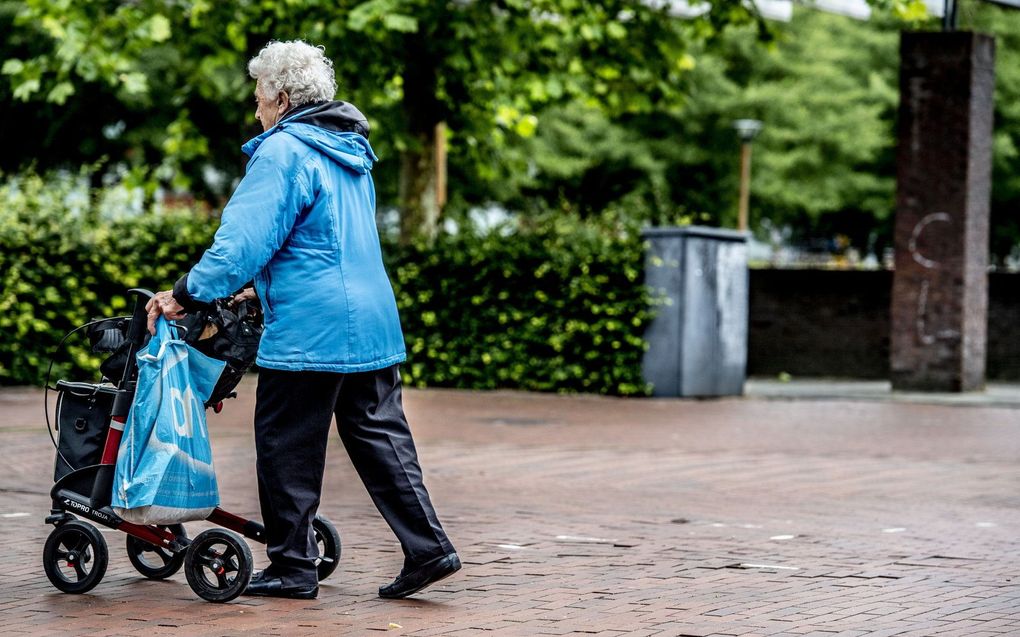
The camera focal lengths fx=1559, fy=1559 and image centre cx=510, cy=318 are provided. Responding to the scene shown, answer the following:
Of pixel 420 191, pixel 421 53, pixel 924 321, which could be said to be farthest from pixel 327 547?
pixel 924 321

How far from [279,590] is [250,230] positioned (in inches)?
48.0

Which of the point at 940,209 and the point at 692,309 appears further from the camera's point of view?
the point at 940,209

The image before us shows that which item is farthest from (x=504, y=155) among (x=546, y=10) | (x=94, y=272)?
(x=94, y=272)

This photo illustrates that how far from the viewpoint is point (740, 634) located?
475cm

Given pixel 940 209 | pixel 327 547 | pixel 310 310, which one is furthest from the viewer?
pixel 940 209

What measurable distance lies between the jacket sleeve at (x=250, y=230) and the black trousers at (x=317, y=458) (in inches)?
13.9

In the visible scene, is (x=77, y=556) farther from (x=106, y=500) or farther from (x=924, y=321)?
(x=924, y=321)

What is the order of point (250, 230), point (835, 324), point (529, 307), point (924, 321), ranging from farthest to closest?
point (835, 324) < point (924, 321) < point (529, 307) < point (250, 230)

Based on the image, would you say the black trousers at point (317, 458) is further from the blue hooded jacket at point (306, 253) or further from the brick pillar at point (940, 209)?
A: the brick pillar at point (940, 209)

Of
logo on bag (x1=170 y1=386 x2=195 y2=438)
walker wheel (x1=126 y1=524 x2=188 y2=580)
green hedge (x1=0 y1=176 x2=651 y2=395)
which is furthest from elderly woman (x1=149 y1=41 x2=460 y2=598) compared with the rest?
green hedge (x1=0 y1=176 x2=651 y2=395)

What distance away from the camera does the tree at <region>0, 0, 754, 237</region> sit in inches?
608

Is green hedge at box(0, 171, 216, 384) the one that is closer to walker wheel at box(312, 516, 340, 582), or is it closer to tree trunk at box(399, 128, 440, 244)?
tree trunk at box(399, 128, 440, 244)

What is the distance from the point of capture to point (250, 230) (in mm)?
4934

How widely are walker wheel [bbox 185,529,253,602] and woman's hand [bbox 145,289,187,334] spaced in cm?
71
